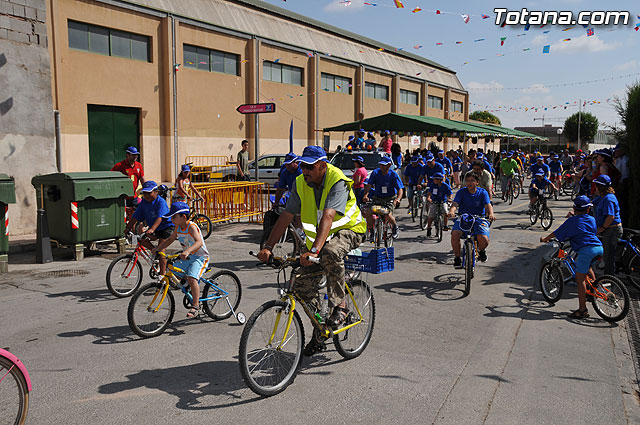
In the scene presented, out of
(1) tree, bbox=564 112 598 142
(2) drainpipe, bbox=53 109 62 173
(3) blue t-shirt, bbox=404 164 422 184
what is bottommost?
(3) blue t-shirt, bbox=404 164 422 184

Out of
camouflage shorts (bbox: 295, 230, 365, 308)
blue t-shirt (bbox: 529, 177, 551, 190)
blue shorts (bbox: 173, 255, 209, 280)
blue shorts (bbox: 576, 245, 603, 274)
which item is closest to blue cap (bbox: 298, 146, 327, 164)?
camouflage shorts (bbox: 295, 230, 365, 308)

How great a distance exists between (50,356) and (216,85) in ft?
76.0

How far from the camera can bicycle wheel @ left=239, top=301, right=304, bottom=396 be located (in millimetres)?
4320

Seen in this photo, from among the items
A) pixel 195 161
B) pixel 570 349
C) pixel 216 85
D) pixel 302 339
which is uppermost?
pixel 216 85

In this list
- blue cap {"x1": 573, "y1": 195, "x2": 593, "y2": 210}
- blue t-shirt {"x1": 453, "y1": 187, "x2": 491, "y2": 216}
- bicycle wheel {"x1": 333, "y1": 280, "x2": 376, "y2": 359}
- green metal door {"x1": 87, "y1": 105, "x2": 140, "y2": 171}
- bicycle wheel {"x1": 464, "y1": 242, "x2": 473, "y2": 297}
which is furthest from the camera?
green metal door {"x1": 87, "y1": 105, "x2": 140, "y2": 171}

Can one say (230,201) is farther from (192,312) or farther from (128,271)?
(192,312)

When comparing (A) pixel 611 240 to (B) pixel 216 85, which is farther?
(B) pixel 216 85

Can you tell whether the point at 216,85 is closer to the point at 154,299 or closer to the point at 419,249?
the point at 419,249

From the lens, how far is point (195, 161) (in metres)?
26.0

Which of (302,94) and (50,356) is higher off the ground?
(302,94)

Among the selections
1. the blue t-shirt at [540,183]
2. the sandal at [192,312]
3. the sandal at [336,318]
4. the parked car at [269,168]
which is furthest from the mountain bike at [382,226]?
the parked car at [269,168]

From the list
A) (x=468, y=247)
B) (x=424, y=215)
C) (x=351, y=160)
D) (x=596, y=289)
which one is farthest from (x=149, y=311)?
(x=351, y=160)

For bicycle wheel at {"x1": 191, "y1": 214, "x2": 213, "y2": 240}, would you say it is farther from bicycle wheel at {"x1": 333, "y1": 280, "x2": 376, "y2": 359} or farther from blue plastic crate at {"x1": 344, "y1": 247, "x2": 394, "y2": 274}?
blue plastic crate at {"x1": 344, "y1": 247, "x2": 394, "y2": 274}

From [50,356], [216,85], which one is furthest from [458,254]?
[216,85]
